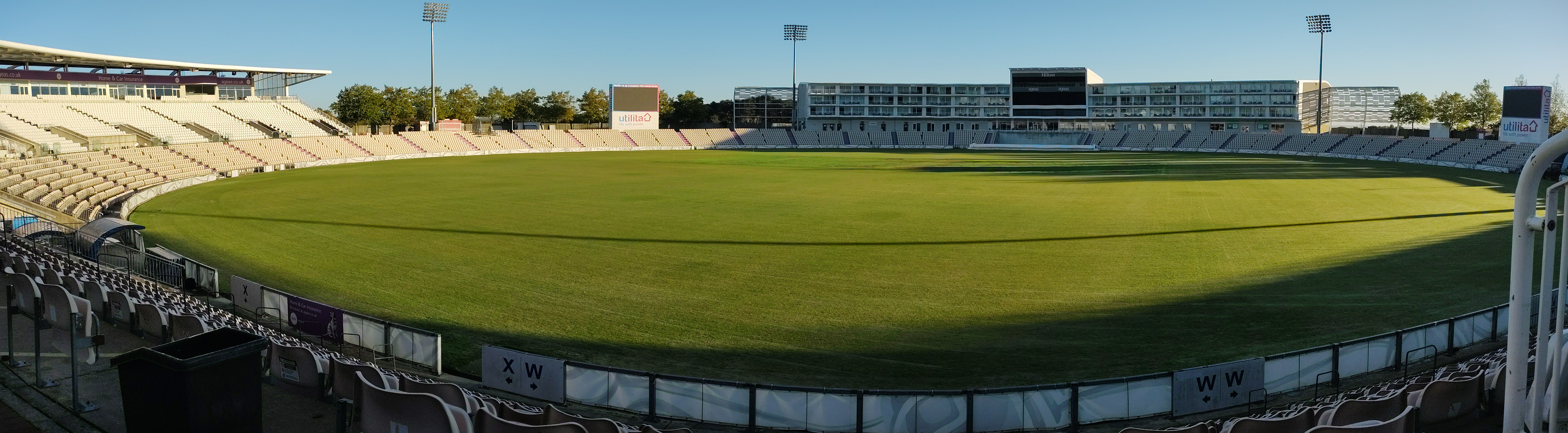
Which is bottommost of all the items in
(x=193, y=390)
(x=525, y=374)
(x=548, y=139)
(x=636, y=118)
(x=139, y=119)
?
(x=525, y=374)

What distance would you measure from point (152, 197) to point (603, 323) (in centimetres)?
3405

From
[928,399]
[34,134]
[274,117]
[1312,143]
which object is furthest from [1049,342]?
[1312,143]

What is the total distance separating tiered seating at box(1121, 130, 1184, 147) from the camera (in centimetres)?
10688

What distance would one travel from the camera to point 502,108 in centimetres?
13125

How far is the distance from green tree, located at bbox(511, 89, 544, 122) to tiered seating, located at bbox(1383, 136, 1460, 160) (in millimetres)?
100642

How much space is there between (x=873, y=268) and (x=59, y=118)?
6126 centimetres

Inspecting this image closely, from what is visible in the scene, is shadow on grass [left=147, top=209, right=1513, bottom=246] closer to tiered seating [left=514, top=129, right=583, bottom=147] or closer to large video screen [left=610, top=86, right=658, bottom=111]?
tiered seating [left=514, top=129, right=583, bottom=147]

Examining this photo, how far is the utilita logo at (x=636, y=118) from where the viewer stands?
107125mm

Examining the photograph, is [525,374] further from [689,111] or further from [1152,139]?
[689,111]

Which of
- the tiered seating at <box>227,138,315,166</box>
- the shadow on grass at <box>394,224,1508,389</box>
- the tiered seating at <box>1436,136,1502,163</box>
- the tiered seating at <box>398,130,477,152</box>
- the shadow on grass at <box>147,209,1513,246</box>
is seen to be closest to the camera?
the shadow on grass at <box>394,224,1508,389</box>

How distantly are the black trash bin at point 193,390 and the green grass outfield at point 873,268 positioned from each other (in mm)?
7868

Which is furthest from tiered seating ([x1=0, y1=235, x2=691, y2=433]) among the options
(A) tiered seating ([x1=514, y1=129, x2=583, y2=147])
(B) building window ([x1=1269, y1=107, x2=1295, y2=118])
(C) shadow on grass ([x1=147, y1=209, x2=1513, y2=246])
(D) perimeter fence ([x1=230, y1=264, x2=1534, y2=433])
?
(B) building window ([x1=1269, y1=107, x2=1295, y2=118])

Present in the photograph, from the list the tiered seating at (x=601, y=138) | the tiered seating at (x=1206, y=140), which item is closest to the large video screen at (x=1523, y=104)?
the tiered seating at (x=1206, y=140)

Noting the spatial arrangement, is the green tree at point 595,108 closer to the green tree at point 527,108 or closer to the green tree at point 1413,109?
the green tree at point 527,108
